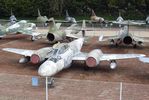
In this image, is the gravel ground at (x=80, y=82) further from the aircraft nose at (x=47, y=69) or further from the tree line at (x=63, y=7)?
the tree line at (x=63, y=7)

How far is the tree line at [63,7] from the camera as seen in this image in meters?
64.5

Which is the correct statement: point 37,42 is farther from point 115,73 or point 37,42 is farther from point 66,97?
point 66,97

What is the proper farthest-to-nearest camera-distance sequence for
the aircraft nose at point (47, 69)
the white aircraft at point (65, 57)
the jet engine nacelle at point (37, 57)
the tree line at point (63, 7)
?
the tree line at point (63, 7), the jet engine nacelle at point (37, 57), the white aircraft at point (65, 57), the aircraft nose at point (47, 69)

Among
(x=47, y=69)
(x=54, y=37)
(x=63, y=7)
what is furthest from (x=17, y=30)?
(x=63, y=7)

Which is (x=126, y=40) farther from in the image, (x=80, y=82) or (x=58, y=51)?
(x=80, y=82)

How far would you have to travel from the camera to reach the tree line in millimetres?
64500

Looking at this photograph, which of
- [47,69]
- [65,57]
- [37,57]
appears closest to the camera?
[47,69]

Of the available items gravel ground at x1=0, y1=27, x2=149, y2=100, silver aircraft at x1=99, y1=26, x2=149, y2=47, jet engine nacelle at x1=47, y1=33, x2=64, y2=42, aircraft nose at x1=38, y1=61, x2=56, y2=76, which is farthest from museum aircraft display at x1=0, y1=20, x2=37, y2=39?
aircraft nose at x1=38, y1=61, x2=56, y2=76

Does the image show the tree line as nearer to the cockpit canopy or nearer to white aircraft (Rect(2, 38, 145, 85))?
white aircraft (Rect(2, 38, 145, 85))

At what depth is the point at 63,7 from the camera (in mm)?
66688

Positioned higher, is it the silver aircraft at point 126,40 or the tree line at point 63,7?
the tree line at point 63,7

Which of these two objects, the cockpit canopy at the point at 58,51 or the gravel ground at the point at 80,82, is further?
the cockpit canopy at the point at 58,51

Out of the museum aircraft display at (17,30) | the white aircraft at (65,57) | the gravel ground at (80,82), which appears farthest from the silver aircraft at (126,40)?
the museum aircraft display at (17,30)

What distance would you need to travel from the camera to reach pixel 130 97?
1777cm
